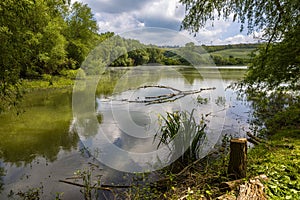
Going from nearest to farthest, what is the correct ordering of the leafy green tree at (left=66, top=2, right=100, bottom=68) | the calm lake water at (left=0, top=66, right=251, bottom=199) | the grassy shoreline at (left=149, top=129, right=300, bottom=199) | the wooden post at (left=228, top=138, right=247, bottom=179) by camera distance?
the grassy shoreline at (left=149, top=129, right=300, bottom=199) < the wooden post at (left=228, top=138, right=247, bottom=179) < the calm lake water at (left=0, top=66, right=251, bottom=199) < the leafy green tree at (left=66, top=2, right=100, bottom=68)

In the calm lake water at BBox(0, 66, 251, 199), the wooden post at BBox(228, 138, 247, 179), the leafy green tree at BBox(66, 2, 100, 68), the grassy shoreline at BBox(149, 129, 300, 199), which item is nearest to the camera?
the grassy shoreline at BBox(149, 129, 300, 199)

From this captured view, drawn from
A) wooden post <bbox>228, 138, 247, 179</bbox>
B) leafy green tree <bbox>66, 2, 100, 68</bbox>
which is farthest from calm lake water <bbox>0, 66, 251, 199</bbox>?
leafy green tree <bbox>66, 2, 100, 68</bbox>

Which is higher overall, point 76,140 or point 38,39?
point 38,39

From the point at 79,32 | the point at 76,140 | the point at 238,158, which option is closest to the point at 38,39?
the point at 79,32

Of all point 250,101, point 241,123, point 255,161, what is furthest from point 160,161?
point 250,101

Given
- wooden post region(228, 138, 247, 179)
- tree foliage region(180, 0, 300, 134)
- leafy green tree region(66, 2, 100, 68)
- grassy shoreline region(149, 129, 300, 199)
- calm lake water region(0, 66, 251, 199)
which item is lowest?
calm lake water region(0, 66, 251, 199)

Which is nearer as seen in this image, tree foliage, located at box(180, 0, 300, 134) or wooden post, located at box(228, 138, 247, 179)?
wooden post, located at box(228, 138, 247, 179)

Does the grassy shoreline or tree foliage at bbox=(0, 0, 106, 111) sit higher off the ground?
tree foliage at bbox=(0, 0, 106, 111)

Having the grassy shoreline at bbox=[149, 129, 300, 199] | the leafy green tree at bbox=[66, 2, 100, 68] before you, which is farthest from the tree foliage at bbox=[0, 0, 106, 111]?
the grassy shoreline at bbox=[149, 129, 300, 199]

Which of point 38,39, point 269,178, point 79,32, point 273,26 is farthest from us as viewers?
point 79,32

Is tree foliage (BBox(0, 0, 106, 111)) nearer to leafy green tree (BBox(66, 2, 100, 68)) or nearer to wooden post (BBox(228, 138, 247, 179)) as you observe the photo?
leafy green tree (BBox(66, 2, 100, 68))

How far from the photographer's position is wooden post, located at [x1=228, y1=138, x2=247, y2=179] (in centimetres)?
229

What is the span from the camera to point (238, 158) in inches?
91.7

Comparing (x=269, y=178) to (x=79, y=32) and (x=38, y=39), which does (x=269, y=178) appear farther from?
(x=79, y=32)
